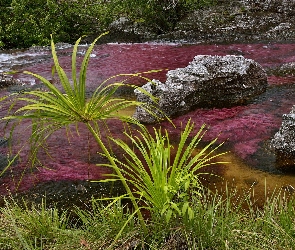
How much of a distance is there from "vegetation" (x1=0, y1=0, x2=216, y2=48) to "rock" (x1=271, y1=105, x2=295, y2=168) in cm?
1292

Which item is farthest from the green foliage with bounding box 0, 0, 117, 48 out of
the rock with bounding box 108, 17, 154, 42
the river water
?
the river water

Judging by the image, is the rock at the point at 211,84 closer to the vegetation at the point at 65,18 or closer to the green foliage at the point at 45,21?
the vegetation at the point at 65,18

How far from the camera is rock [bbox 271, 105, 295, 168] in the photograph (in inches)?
226

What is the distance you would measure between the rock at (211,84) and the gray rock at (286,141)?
2.27 meters

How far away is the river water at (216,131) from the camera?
5363mm

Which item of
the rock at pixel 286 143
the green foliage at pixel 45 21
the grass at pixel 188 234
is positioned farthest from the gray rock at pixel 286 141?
the green foliage at pixel 45 21

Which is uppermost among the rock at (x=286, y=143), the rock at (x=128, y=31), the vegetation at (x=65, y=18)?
the vegetation at (x=65, y=18)

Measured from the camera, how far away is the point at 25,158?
6.20 metres

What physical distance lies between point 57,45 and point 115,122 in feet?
34.3

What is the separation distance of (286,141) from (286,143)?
0.05 metres

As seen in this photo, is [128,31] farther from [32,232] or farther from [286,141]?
[32,232]

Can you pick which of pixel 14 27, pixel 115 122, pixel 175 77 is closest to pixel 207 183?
pixel 115 122

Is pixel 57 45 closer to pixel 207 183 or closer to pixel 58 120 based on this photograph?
pixel 207 183

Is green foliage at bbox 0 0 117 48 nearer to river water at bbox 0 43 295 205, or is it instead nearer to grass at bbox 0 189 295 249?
river water at bbox 0 43 295 205
